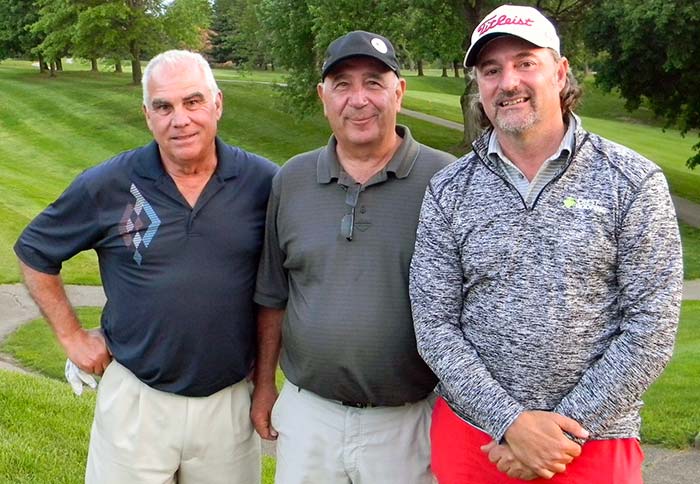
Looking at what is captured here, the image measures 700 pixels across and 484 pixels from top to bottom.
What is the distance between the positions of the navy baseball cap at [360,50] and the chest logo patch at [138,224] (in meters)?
0.90

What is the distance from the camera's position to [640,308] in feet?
8.14

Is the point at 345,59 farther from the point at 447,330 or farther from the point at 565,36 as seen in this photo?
the point at 565,36

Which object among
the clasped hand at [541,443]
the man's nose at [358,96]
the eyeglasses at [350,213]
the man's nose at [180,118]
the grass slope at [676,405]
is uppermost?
the man's nose at [358,96]

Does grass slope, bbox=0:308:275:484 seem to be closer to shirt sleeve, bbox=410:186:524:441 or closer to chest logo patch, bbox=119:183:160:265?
chest logo patch, bbox=119:183:160:265

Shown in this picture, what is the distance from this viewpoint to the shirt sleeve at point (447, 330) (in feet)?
8.64

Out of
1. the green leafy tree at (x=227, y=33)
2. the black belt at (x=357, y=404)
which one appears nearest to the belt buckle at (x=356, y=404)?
the black belt at (x=357, y=404)

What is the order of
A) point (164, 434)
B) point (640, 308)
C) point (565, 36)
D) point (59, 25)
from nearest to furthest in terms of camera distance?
point (640, 308), point (164, 434), point (565, 36), point (59, 25)

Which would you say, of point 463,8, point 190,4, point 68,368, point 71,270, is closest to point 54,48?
point 190,4

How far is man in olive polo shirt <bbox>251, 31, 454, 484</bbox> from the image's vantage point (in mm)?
3096

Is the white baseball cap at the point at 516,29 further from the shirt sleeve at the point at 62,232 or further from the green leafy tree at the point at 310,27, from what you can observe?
Answer: the green leafy tree at the point at 310,27

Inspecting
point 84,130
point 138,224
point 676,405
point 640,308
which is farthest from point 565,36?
point 640,308

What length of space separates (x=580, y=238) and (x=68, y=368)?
7.87ft

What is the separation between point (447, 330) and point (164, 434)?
1.41 m

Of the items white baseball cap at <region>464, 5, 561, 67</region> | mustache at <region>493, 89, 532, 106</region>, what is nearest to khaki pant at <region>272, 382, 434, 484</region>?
mustache at <region>493, 89, 532, 106</region>
